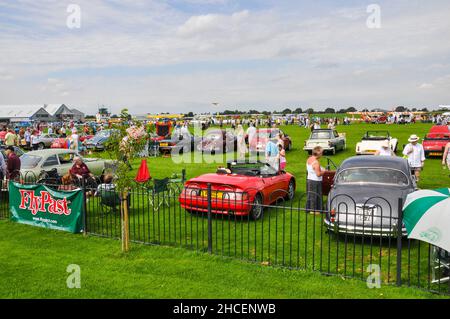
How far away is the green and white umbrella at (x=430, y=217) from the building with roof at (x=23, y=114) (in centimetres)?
8777

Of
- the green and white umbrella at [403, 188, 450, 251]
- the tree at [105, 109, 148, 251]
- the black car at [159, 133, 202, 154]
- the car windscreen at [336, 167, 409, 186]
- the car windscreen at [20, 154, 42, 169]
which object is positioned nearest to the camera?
the green and white umbrella at [403, 188, 450, 251]

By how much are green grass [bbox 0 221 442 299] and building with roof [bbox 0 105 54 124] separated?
83947 millimetres

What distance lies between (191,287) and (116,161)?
284cm

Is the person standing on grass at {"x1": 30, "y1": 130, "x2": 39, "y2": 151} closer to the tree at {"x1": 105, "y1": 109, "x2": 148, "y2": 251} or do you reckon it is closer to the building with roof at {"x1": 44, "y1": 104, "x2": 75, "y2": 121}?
the tree at {"x1": 105, "y1": 109, "x2": 148, "y2": 251}

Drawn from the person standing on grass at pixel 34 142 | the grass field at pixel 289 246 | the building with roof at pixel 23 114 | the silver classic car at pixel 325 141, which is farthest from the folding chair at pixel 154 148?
the building with roof at pixel 23 114

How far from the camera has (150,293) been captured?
5.52m

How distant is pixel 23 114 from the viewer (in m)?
84.9

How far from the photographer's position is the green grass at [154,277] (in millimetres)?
5500

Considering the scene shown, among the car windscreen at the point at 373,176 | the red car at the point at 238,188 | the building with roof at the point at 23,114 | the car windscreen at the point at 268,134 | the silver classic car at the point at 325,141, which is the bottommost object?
the red car at the point at 238,188

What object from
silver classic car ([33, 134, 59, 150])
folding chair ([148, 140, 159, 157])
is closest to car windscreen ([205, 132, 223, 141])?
folding chair ([148, 140, 159, 157])

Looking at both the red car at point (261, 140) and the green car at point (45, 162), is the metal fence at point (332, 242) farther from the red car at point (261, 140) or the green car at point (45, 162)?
the red car at point (261, 140)

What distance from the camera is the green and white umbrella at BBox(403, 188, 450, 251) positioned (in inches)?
189

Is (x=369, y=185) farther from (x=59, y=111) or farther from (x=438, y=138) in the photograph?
(x=59, y=111)
